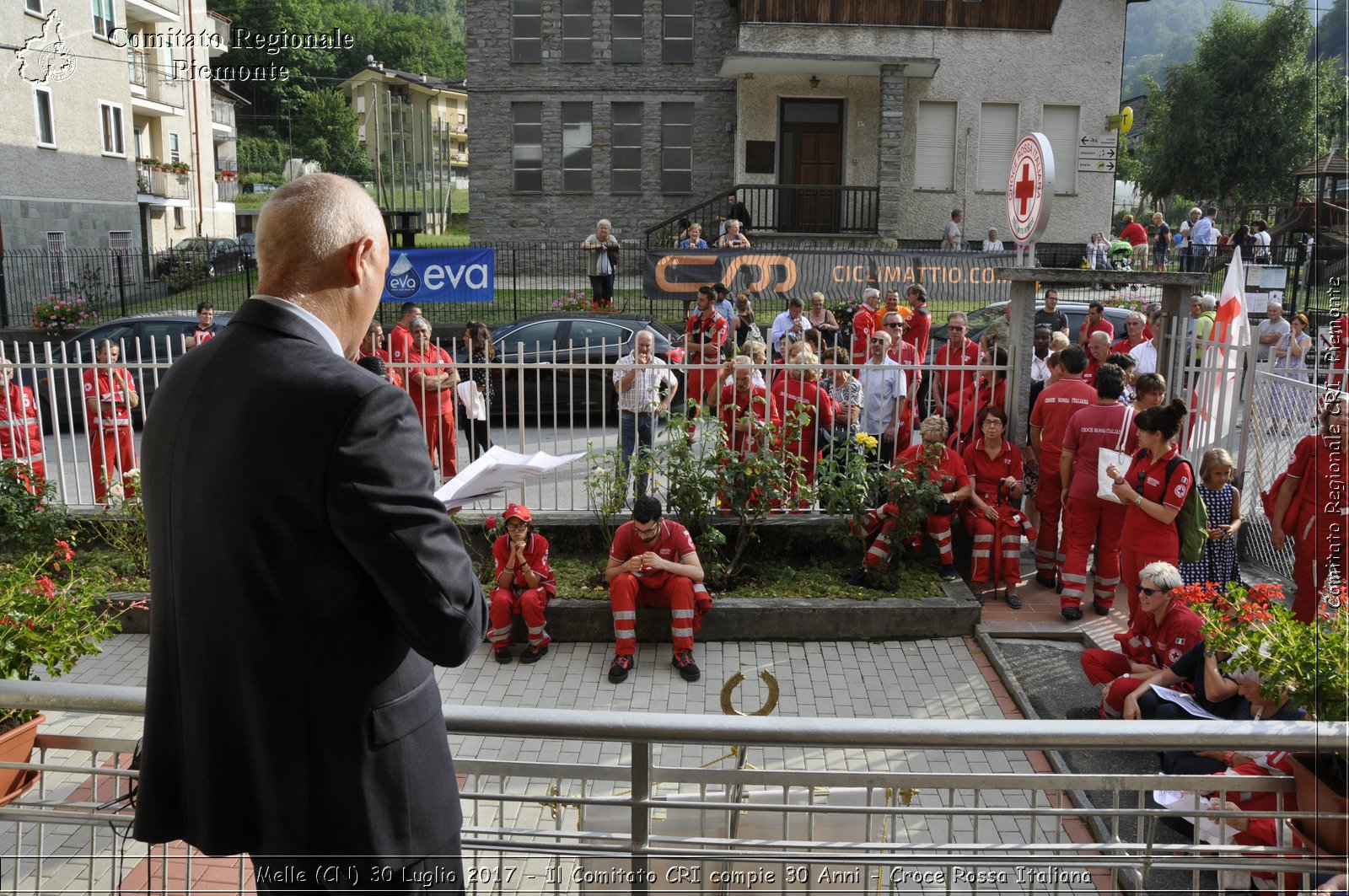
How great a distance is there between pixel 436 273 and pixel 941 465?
10.8m

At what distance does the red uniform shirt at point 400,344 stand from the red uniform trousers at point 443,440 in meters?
0.74

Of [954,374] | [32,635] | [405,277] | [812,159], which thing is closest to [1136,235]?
[812,159]

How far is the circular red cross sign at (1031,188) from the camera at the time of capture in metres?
8.71

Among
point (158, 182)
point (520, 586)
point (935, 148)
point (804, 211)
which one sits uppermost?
point (935, 148)

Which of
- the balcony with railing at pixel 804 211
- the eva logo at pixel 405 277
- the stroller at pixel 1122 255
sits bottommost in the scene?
the eva logo at pixel 405 277

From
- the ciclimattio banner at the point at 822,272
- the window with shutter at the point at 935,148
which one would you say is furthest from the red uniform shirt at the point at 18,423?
the window with shutter at the point at 935,148

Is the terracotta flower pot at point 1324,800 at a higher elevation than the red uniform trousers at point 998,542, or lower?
higher

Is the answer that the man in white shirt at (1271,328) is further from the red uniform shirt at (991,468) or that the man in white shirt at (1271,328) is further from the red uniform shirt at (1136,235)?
the red uniform shirt at (1136,235)

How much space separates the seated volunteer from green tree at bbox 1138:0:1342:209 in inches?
1336

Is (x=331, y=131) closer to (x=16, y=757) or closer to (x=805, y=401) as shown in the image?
(x=805, y=401)

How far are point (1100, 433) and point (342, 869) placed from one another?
7258 mm

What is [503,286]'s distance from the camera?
987 inches

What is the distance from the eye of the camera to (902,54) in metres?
28.6

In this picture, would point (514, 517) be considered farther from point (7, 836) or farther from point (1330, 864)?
point (1330, 864)
